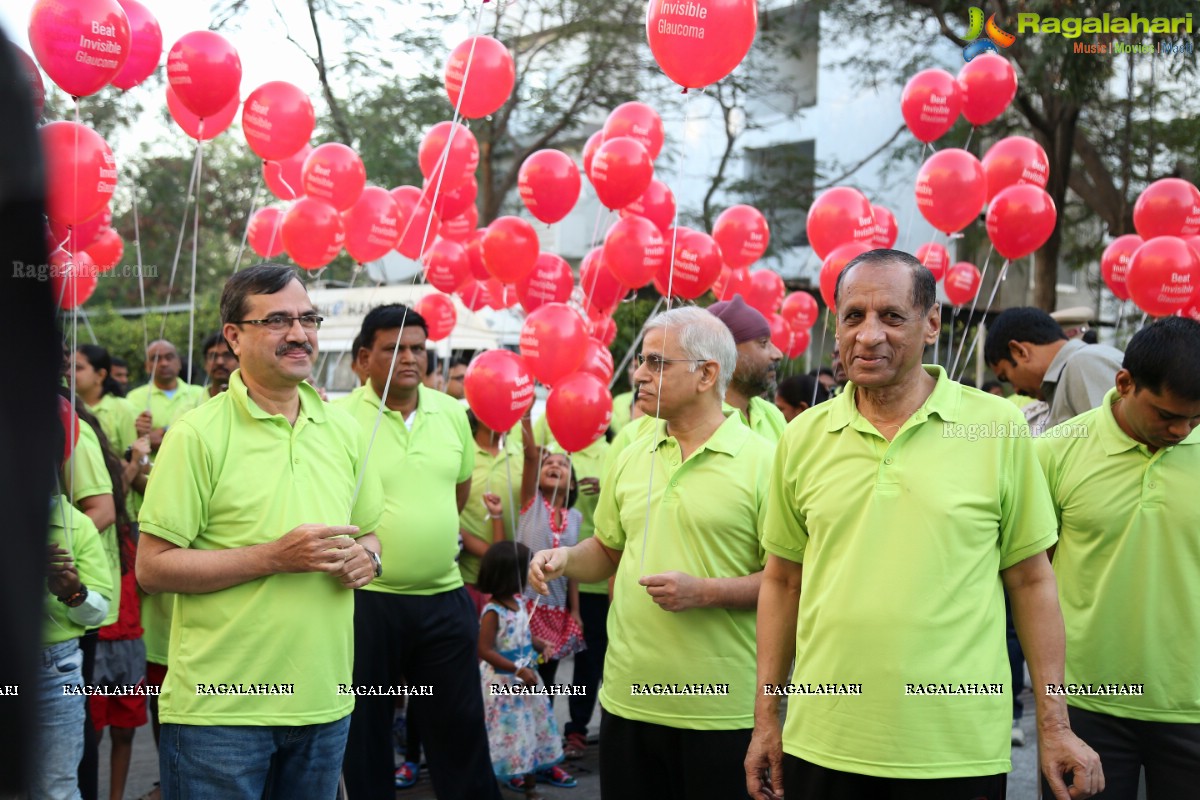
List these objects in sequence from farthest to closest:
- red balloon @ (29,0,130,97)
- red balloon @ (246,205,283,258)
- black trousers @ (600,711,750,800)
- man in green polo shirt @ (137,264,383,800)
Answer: red balloon @ (246,205,283,258), red balloon @ (29,0,130,97), black trousers @ (600,711,750,800), man in green polo shirt @ (137,264,383,800)

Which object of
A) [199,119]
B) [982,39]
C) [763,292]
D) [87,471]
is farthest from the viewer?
[982,39]

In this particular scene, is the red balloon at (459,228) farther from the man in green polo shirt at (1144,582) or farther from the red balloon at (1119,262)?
the man in green polo shirt at (1144,582)

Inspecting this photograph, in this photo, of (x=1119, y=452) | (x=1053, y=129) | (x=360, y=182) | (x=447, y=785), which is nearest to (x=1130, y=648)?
(x=1119, y=452)

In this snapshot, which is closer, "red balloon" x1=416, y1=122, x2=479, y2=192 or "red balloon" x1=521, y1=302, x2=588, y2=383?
"red balloon" x1=521, y1=302, x2=588, y2=383

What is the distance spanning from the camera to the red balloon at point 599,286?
634 centimetres

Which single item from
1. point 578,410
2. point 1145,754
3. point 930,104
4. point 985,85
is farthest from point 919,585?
point 985,85

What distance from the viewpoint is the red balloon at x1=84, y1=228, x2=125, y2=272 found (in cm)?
616

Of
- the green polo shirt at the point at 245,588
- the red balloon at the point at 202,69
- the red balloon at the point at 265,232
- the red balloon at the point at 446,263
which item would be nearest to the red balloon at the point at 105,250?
the red balloon at the point at 265,232

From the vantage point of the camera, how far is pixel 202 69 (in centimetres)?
508

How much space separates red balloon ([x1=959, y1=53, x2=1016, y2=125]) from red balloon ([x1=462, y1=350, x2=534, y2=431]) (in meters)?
3.39

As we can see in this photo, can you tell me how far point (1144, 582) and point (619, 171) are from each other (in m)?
3.35

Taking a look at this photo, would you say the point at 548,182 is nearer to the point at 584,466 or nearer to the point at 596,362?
the point at 596,362

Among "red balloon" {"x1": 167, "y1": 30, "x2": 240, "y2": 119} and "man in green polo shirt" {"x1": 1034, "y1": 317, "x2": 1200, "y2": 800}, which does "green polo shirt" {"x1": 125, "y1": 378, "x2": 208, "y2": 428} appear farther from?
"man in green polo shirt" {"x1": 1034, "y1": 317, "x2": 1200, "y2": 800}

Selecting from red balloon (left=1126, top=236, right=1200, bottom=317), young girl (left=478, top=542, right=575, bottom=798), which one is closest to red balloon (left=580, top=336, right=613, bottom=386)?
young girl (left=478, top=542, right=575, bottom=798)
